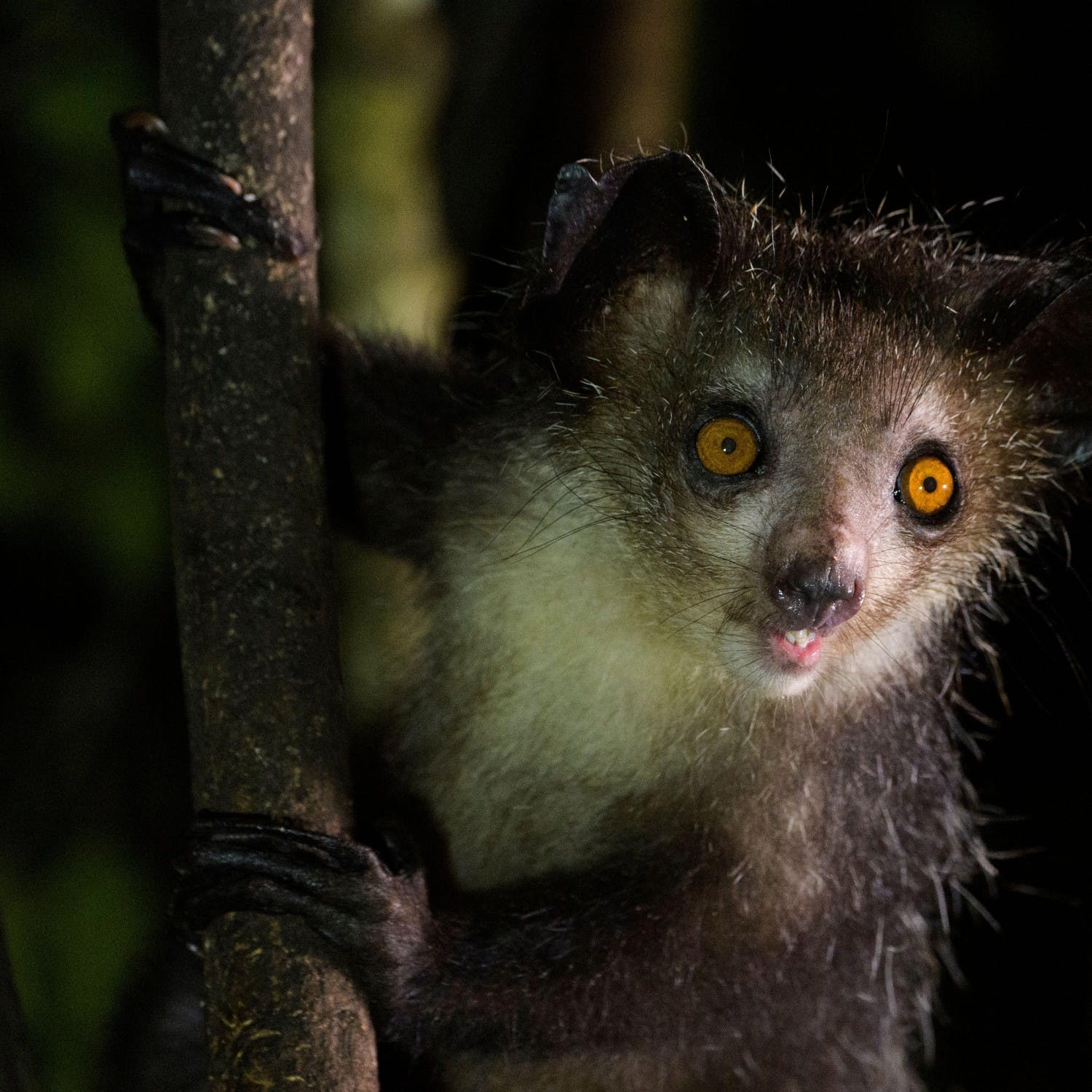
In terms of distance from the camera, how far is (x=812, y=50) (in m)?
5.86

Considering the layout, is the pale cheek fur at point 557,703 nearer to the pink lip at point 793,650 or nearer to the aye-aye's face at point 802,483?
the aye-aye's face at point 802,483

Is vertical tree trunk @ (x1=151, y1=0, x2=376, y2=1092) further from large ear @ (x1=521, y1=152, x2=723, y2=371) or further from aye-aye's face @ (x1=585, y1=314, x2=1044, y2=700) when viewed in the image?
aye-aye's face @ (x1=585, y1=314, x2=1044, y2=700)

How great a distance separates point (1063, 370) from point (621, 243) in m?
1.21

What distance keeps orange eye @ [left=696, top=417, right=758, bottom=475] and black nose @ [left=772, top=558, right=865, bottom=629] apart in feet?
1.02

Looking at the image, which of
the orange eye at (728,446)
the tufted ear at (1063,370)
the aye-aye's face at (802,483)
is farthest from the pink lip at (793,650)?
the tufted ear at (1063,370)

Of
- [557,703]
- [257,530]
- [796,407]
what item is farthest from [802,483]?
[257,530]

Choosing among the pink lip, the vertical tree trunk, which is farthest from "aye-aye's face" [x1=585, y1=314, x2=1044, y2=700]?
the vertical tree trunk

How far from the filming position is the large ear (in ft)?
8.23

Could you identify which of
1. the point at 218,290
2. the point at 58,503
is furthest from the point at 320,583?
the point at 58,503

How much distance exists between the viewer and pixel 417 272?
448 centimetres

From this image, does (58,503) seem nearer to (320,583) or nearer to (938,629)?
(320,583)

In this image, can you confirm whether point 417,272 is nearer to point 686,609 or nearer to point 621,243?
point 621,243

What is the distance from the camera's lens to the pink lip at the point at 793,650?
263 centimetres

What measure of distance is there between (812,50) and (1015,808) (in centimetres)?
346
